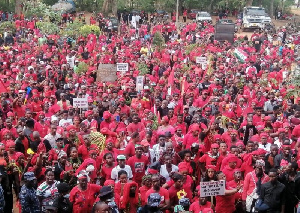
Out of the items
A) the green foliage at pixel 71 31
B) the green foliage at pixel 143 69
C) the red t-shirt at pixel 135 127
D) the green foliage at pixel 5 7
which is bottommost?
the green foliage at pixel 143 69

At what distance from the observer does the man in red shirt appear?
9047 millimetres

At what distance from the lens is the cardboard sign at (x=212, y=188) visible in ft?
23.7

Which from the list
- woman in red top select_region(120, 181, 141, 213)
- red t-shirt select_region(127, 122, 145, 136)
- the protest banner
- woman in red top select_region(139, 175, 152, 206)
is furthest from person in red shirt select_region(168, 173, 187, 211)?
the protest banner

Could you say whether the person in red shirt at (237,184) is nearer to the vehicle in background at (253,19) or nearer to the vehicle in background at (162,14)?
the vehicle in background at (253,19)

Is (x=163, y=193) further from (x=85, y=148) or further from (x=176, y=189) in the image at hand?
(x=85, y=148)

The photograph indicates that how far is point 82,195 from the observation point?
7.64 metres

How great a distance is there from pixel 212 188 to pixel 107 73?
37.4 feet

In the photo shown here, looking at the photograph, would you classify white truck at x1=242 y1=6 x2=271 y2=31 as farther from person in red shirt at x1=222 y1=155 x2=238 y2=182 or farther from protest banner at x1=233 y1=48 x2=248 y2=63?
person in red shirt at x1=222 y1=155 x2=238 y2=182

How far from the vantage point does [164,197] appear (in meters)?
7.71

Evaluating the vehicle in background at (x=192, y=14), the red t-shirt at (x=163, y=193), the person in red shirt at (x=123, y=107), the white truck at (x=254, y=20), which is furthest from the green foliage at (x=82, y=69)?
the vehicle in background at (x=192, y=14)

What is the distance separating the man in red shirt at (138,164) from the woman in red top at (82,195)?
1387 millimetres

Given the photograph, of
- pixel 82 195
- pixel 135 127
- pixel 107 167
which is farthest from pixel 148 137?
Answer: pixel 82 195

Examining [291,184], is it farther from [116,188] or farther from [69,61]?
[69,61]

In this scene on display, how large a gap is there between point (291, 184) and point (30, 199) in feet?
12.9
